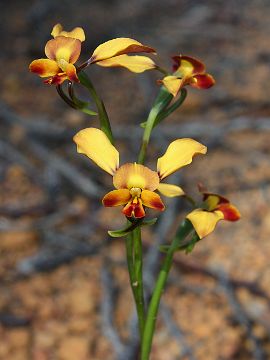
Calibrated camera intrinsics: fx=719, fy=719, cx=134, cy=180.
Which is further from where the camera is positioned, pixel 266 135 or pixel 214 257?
pixel 266 135

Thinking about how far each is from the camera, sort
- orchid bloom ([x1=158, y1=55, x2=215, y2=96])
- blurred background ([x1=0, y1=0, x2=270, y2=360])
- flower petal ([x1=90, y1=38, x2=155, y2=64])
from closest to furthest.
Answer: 1. flower petal ([x1=90, y1=38, x2=155, y2=64])
2. orchid bloom ([x1=158, y1=55, x2=215, y2=96])
3. blurred background ([x1=0, y1=0, x2=270, y2=360])

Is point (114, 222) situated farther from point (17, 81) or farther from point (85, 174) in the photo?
point (17, 81)

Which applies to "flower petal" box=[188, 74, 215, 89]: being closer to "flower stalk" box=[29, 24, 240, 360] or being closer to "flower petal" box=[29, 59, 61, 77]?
"flower stalk" box=[29, 24, 240, 360]

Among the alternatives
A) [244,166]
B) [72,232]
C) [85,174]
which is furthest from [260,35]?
[72,232]

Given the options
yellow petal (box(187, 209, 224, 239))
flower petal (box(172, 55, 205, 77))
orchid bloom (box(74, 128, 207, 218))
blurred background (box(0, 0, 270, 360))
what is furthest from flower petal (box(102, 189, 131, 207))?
blurred background (box(0, 0, 270, 360))

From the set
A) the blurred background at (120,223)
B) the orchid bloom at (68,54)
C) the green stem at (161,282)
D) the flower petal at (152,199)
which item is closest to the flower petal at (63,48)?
the orchid bloom at (68,54)

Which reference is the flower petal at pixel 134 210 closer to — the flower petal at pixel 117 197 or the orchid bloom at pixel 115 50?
the flower petal at pixel 117 197
